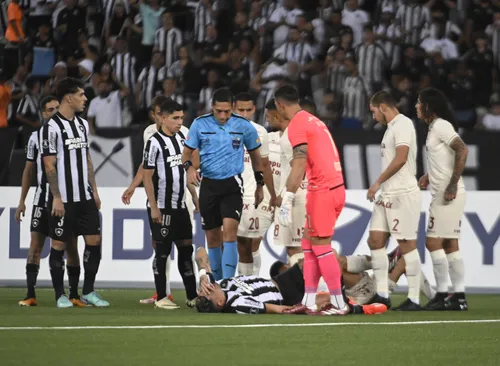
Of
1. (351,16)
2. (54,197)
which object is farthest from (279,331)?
(351,16)

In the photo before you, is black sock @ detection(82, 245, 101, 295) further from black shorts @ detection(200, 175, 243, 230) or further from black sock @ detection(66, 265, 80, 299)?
black shorts @ detection(200, 175, 243, 230)

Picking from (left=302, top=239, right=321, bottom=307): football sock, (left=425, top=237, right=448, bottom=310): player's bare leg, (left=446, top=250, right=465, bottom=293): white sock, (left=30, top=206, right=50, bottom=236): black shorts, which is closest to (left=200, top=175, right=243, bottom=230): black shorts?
(left=302, top=239, right=321, bottom=307): football sock

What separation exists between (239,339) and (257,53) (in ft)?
42.4

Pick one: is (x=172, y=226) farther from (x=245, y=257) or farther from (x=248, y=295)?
(x=245, y=257)

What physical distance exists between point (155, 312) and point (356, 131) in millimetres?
6110

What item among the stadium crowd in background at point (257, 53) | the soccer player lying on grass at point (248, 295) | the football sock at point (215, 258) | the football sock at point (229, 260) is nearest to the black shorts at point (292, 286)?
the soccer player lying on grass at point (248, 295)

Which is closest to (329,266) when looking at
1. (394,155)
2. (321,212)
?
(321,212)

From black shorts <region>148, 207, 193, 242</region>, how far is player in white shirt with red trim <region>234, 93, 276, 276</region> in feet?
4.55

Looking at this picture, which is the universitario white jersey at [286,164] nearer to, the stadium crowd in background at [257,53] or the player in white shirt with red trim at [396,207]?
the player in white shirt with red trim at [396,207]

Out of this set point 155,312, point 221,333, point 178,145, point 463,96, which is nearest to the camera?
point 221,333

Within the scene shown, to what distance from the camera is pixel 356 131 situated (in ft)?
55.4

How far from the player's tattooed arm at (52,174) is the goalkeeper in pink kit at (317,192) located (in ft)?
8.50

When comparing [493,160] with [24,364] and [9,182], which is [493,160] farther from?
[24,364]

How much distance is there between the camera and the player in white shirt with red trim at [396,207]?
1220cm
